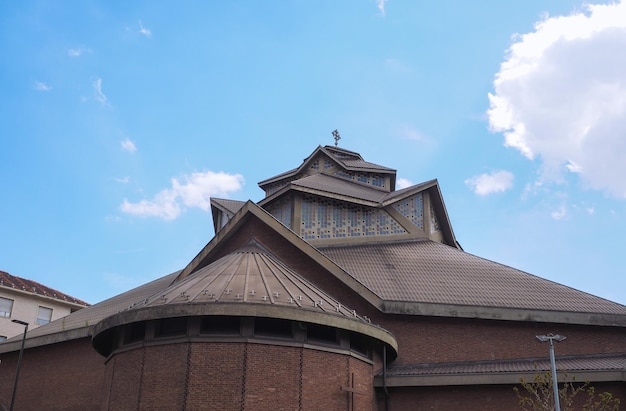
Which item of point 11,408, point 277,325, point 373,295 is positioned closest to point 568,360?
point 373,295

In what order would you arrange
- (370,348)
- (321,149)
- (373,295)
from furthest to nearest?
1. (321,149)
2. (373,295)
3. (370,348)

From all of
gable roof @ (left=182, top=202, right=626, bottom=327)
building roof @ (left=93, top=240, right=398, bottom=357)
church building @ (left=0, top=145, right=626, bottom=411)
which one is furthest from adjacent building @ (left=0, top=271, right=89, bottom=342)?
building roof @ (left=93, top=240, right=398, bottom=357)

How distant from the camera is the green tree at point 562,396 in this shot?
16.2 meters

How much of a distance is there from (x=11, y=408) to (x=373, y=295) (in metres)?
15.5

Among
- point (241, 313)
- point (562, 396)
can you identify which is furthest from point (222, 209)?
point (562, 396)

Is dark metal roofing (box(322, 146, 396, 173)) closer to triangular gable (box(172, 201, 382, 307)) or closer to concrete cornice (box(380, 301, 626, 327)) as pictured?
triangular gable (box(172, 201, 382, 307))

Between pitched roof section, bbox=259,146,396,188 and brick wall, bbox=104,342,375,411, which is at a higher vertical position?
pitched roof section, bbox=259,146,396,188

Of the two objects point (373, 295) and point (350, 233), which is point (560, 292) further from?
point (350, 233)

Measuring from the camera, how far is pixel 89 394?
24.9 m

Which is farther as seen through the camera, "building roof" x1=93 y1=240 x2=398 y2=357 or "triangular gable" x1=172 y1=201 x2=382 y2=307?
"triangular gable" x1=172 y1=201 x2=382 y2=307

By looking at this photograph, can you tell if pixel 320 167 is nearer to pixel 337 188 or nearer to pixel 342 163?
pixel 342 163

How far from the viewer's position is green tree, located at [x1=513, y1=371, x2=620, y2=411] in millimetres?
16156

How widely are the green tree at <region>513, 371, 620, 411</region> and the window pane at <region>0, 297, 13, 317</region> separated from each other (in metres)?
41.4

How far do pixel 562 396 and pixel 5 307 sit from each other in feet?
141
